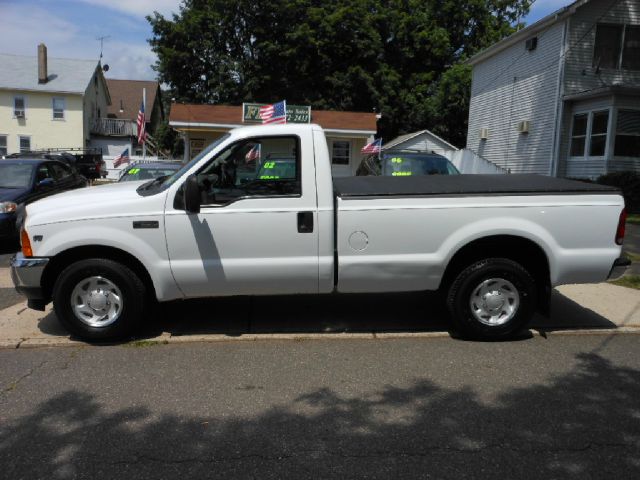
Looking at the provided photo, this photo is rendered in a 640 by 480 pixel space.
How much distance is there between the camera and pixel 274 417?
3.79m

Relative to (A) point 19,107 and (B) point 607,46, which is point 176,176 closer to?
(B) point 607,46

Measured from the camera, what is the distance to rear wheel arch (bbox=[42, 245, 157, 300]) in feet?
16.3

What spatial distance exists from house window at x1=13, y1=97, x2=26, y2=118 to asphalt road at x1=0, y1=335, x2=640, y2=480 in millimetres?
35892

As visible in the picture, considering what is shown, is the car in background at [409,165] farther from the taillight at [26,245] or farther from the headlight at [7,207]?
the taillight at [26,245]

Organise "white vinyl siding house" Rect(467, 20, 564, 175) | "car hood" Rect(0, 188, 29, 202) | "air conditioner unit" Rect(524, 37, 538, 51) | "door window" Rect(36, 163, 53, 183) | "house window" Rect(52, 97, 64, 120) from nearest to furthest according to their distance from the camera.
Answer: "car hood" Rect(0, 188, 29, 202) → "door window" Rect(36, 163, 53, 183) → "white vinyl siding house" Rect(467, 20, 564, 175) → "air conditioner unit" Rect(524, 37, 538, 51) → "house window" Rect(52, 97, 64, 120)

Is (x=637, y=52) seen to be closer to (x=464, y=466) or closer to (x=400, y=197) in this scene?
(x=400, y=197)

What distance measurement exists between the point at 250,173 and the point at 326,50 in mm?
33422

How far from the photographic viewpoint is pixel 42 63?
36.2m

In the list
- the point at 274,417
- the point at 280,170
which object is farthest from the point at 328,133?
the point at 274,417

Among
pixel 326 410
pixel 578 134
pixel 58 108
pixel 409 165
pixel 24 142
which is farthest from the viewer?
pixel 58 108

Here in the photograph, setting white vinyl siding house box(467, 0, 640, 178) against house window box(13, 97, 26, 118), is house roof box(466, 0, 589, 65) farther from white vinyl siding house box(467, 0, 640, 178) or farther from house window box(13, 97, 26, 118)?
house window box(13, 97, 26, 118)

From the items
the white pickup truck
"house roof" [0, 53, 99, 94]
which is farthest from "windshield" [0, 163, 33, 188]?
"house roof" [0, 53, 99, 94]

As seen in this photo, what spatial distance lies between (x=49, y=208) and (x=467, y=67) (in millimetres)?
29420

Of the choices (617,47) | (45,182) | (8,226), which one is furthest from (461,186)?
(617,47)
